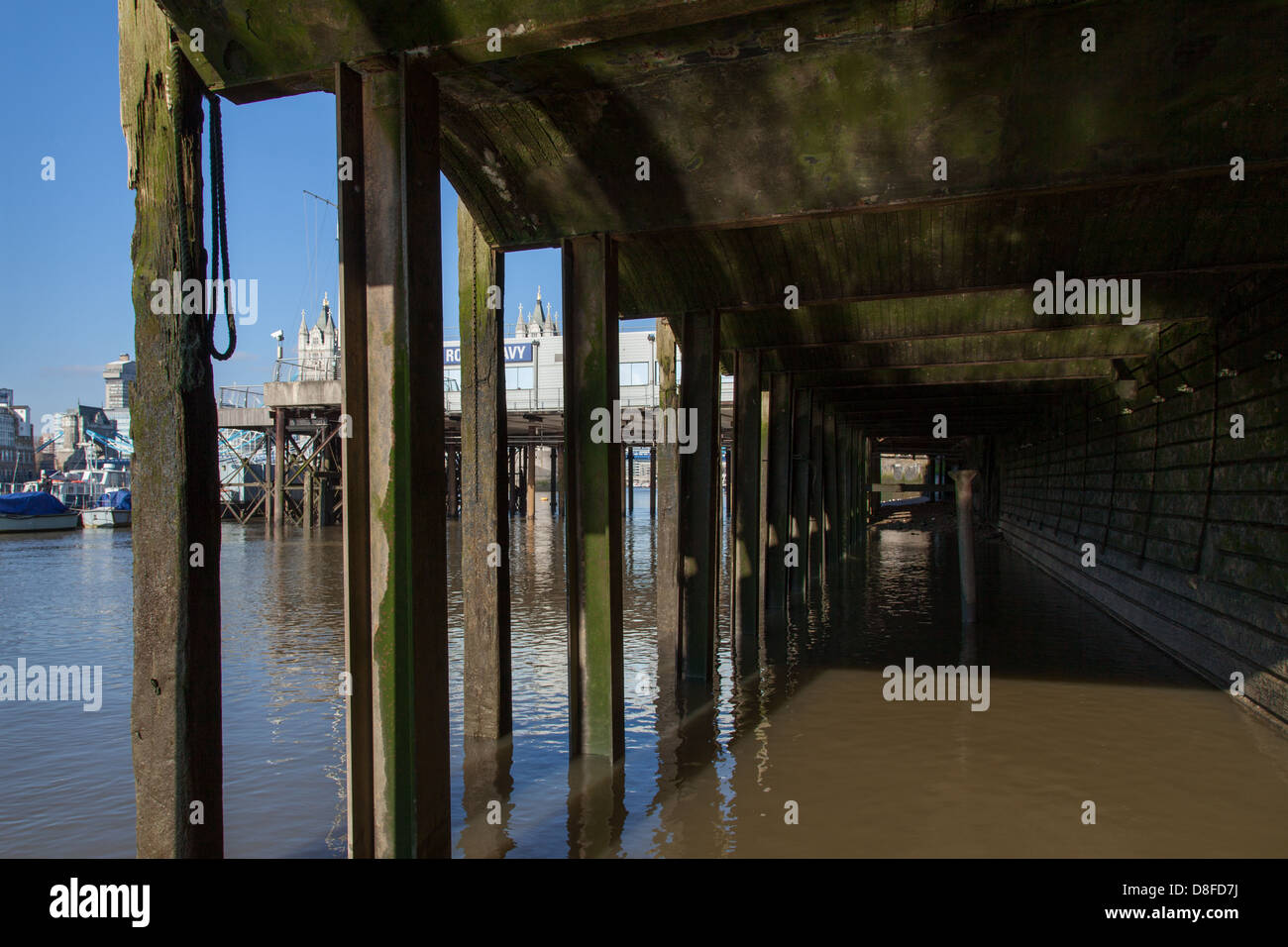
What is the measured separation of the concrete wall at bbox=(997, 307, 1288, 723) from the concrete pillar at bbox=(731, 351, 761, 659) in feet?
17.6

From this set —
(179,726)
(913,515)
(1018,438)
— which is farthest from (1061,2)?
(913,515)

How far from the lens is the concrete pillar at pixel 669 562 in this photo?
9148 mm

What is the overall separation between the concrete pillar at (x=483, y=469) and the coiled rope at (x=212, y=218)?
2.89 m

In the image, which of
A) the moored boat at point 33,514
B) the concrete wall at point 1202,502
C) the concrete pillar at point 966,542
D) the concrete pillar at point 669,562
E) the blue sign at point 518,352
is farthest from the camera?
the blue sign at point 518,352

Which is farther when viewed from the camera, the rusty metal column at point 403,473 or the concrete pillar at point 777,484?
the concrete pillar at point 777,484

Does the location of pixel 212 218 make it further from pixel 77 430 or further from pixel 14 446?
pixel 14 446

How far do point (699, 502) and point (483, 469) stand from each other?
3.10 meters

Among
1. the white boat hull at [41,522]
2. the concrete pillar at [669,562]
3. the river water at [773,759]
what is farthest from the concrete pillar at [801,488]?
the white boat hull at [41,522]

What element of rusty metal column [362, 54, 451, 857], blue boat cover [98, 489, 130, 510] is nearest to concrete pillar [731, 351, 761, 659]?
rusty metal column [362, 54, 451, 857]

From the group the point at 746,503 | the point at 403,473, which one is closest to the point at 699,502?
the point at 746,503

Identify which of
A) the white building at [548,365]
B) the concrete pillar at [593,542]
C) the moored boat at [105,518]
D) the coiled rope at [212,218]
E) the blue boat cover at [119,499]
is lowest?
the moored boat at [105,518]

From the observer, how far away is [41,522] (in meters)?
38.3

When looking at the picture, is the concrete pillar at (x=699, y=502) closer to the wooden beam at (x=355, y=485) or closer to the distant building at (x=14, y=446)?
the wooden beam at (x=355, y=485)
